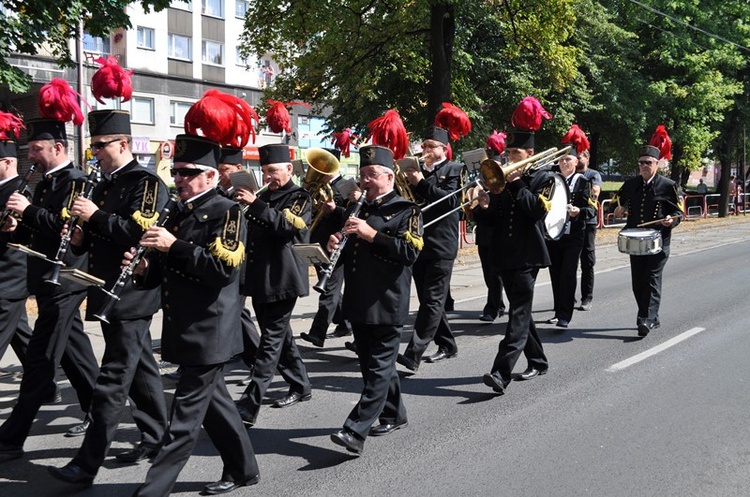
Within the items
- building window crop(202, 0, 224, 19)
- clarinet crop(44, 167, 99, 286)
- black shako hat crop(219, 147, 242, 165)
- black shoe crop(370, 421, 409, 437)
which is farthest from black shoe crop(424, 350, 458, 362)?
building window crop(202, 0, 224, 19)

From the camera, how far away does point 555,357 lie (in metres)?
8.11

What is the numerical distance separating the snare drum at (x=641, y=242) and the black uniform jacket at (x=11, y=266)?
6175 millimetres

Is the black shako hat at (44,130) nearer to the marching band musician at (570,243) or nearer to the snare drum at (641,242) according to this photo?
the marching band musician at (570,243)

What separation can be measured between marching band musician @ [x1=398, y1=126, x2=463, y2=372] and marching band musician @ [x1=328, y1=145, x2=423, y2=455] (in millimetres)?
2002

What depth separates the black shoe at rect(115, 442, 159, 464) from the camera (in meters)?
5.20

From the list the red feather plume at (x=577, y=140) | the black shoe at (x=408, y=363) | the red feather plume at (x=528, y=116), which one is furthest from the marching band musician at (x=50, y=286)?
the red feather plume at (x=577, y=140)

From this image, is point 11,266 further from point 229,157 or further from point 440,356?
point 440,356

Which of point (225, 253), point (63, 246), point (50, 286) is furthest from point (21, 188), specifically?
point (225, 253)

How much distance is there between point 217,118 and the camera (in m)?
4.45

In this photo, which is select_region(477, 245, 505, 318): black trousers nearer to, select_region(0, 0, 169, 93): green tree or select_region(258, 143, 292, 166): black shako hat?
select_region(258, 143, 292, 166): black shako hat

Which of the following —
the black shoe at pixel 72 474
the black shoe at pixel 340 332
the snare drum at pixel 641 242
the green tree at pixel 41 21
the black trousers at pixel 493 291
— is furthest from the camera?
the green tree at pixel 41 21

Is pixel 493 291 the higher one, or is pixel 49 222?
pixel 49 222

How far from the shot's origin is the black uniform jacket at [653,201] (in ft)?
30.2

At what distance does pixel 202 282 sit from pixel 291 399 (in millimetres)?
2497
